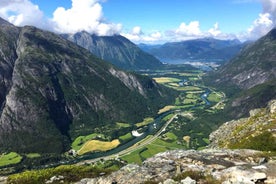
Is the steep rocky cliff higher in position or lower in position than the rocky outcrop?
lower

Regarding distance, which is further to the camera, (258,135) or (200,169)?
(258,135)

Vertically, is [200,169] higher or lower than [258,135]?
higher

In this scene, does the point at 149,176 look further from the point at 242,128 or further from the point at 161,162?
the point at 242,128

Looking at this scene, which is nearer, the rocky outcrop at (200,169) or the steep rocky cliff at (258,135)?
the rocky outcrop at (200,169)

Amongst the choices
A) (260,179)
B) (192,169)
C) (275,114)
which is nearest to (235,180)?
(260,179)

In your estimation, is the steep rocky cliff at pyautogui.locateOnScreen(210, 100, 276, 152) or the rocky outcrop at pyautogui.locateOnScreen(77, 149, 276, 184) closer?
the rocky outcrop at pyautogui.locateOnScreen(77, 149, 276, 184)

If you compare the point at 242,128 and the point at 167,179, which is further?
the point at 242,128

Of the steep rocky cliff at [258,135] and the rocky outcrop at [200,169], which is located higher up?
the rocky outcrop at [200,169]

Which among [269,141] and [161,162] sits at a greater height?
[161,162]
